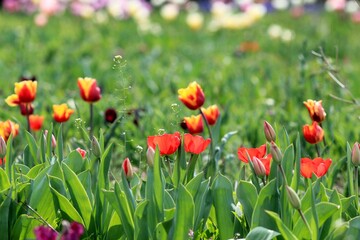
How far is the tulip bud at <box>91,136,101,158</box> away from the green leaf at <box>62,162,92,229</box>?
12cm

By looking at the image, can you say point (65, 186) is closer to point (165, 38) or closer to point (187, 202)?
point (187, 202)

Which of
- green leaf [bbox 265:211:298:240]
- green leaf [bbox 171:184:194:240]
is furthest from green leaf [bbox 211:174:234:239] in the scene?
A: green leaf [bbox 265:211:298:240]

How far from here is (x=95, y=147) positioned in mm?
2129

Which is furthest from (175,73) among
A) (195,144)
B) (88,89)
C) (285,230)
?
(285,230)

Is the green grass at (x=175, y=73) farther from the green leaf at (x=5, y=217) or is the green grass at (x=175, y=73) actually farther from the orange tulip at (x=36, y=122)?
the green leaf at (x=5, y=217)

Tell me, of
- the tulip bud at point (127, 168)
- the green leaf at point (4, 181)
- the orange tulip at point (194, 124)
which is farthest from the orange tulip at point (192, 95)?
the green leaf at point (4, 181)

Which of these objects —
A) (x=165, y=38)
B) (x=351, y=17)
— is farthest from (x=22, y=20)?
(x=351, y=17)

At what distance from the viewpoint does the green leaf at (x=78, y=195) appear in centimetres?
A: 204

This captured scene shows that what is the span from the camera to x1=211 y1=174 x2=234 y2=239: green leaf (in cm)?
210

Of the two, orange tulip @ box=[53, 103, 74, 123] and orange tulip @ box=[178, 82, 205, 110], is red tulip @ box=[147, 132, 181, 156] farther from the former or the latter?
orange tulip @ box=[53, 103, 74, 123]

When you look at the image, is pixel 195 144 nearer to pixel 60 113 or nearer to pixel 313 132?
pixel 313 132

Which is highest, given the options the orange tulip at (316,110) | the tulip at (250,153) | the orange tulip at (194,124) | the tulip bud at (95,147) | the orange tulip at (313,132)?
the tulip bud at (95,147)

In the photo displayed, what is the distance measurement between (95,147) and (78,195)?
0.15 meters

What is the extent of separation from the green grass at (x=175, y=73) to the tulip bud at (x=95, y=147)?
199 millimetres
